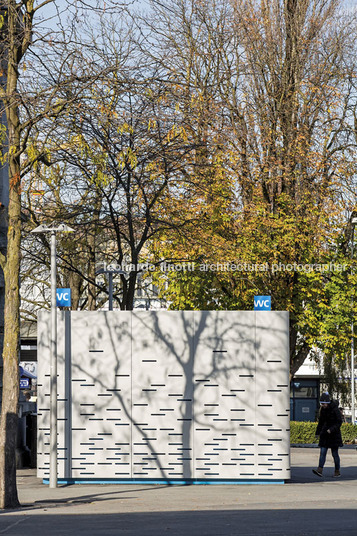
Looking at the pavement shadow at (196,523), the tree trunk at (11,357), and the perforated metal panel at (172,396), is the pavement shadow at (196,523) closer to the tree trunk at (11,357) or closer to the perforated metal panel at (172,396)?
the tree trunk at (11,357)

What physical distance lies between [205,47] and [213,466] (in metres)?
20.3

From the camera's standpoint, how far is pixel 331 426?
19.3 metres

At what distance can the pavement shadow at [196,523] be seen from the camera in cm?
1016

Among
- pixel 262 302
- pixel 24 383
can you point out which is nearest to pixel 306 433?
pixel 24 383

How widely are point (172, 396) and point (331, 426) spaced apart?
173 inches

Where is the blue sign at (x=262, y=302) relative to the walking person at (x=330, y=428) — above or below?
above

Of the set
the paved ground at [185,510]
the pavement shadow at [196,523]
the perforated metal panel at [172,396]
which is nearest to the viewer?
the pavement shadow at [196,523]

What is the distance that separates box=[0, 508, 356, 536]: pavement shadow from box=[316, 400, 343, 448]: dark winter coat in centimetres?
679

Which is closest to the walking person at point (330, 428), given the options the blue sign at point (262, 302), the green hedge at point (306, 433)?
the blue sign at point (262, 302)

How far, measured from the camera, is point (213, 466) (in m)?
16.3

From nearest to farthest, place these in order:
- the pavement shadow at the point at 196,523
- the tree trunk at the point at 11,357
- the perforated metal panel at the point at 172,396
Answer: the pavement shadow at the point at 196,523
the tree trunk at the point at 11,357
the perforated metal panel at the point at 172,396

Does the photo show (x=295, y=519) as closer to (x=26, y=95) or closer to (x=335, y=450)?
(x=26, y=95)

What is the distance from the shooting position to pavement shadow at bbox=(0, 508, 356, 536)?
33.3 ft

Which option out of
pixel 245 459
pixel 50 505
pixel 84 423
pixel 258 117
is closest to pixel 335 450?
pixel 245 459
